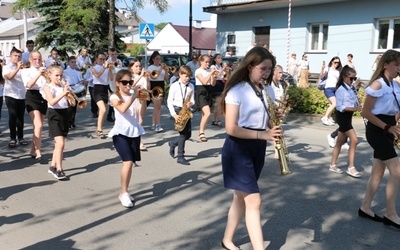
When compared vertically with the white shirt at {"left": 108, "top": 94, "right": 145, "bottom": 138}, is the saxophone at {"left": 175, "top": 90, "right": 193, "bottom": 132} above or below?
below

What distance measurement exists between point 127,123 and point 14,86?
3.55m

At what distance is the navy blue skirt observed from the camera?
364 cm

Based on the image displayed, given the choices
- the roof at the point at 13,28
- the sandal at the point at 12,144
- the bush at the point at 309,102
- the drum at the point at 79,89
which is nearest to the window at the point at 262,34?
the bush at the point at 309,102

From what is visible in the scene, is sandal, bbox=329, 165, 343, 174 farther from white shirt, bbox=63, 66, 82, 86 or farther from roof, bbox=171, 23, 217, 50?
roof, bbox=171, 23, 217, 50

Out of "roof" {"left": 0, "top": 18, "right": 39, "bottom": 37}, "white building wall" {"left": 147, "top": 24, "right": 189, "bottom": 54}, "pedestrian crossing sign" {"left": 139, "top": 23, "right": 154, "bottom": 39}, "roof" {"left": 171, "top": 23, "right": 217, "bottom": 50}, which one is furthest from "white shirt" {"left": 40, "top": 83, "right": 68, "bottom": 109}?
"roof" {"left": 0, "top": 18, "right": 39, "bottom": 37}

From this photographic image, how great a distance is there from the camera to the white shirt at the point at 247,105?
3.54 meters

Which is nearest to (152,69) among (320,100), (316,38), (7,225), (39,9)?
(320,100)

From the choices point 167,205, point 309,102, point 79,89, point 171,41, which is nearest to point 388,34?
point 309,102

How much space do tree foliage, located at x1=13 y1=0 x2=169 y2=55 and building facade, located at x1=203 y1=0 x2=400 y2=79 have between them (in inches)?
258

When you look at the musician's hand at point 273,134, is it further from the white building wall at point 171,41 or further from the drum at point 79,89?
the white building wall at point 171,41

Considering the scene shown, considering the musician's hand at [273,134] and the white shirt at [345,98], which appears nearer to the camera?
the musician's hand at [273,134]

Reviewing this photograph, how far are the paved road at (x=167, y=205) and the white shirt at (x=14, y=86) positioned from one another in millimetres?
995

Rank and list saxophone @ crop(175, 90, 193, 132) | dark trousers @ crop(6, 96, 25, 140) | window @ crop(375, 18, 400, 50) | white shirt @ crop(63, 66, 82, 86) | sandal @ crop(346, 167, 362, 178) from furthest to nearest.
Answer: window @ crop(375, 18, 400, 50)
white shirt @ crop(63, 66, 82, 86)
dark trousers @ crop(6, 96, 25, 140)
saxophone @ crop(175, 90, 193, 132)
sandal @ crop(346, 167, 362, 178)

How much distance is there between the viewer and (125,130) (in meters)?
5.30
